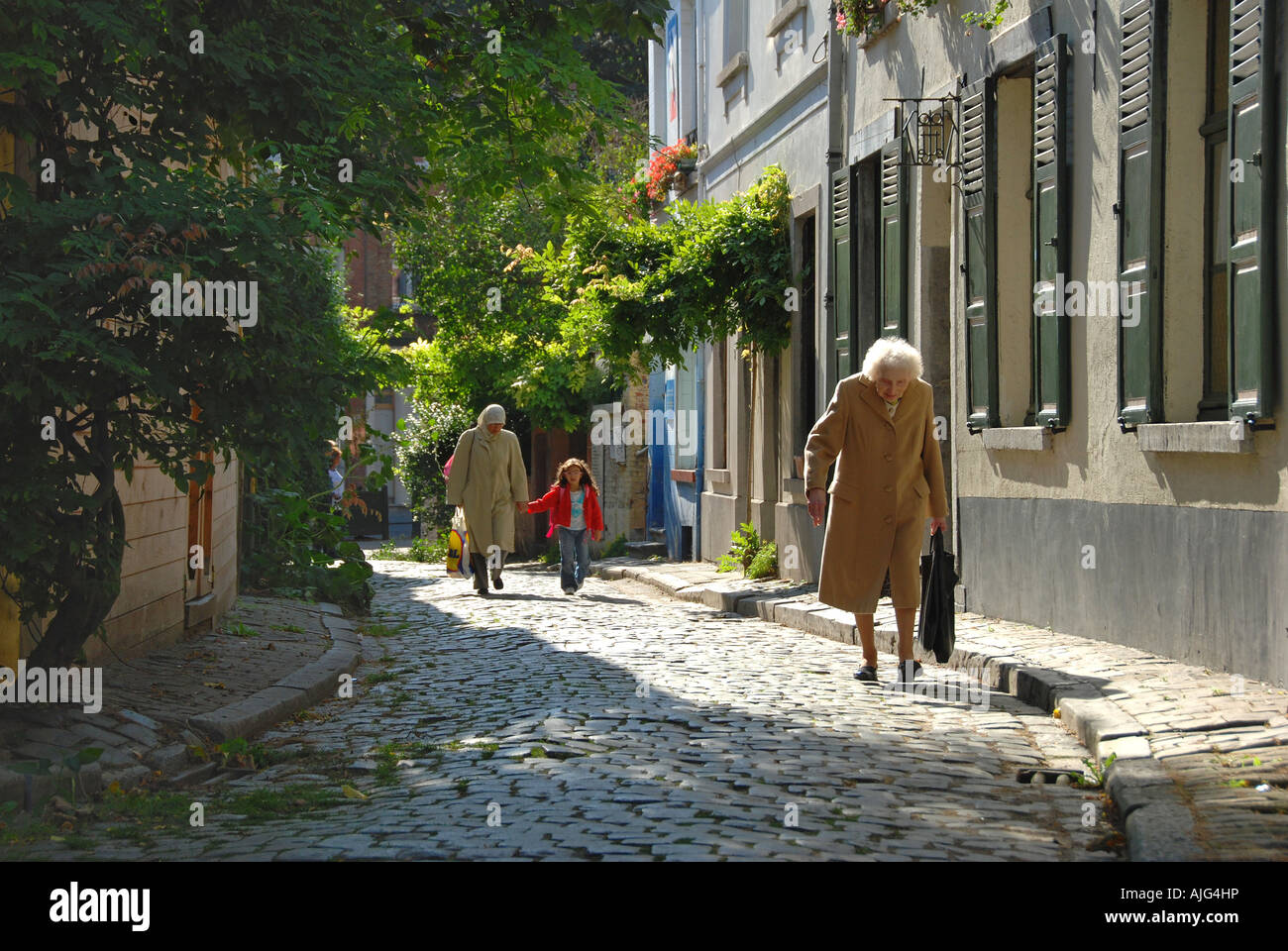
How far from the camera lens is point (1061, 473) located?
34.3ft

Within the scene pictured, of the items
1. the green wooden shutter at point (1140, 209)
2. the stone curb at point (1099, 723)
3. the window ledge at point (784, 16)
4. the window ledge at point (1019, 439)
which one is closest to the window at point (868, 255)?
the window ledge at point (784, 16)

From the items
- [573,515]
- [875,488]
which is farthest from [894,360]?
[573,515]

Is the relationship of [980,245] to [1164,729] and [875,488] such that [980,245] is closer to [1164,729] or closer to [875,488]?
[875,488]

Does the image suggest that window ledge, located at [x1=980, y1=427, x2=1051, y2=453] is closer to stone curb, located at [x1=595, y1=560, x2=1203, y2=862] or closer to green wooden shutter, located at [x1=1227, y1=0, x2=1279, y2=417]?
stone curb, located at [x1=595, y1=560, x2=1203, y2=862]

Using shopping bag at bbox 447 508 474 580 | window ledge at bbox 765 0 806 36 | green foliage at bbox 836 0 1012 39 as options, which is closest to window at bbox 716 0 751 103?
window ledge at bbox 765 0 806 36

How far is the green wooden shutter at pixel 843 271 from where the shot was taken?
15.1 m

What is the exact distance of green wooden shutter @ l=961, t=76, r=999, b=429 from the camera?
457 inches

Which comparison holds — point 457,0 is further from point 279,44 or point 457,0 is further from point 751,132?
point 751,132

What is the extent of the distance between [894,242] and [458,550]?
7047mm

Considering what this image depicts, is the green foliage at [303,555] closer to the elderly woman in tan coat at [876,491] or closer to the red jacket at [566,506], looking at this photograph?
the red jacket at [566,506]

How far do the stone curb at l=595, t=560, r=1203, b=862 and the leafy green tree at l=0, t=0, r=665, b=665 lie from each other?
3524 mm

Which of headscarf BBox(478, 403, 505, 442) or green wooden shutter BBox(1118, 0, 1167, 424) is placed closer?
green wooden shutter BBox(1118, 0, 1167, 424)

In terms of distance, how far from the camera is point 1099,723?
691cm
